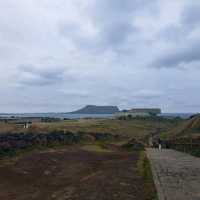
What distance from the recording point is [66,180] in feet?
44.5

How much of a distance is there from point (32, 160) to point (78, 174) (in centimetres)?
432

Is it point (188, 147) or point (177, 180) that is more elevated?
point (188, 147)

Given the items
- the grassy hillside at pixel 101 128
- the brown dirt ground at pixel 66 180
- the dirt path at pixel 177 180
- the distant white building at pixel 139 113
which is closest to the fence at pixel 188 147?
the dirt path at pixel 177 180

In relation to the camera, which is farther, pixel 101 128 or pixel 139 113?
pixel 139 113

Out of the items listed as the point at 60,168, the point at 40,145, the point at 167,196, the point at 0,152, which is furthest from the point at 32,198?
the point at 40,145

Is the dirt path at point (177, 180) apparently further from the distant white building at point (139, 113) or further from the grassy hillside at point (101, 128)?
the distant white building at point (139, 113)

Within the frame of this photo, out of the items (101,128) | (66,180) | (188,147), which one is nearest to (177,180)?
(66,180)

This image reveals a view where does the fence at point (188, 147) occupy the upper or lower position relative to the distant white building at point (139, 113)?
lower

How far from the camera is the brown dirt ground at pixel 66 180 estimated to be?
10609mm

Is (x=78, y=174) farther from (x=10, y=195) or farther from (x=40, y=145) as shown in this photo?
(x=40, y=145)

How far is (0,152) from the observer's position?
2041 centimetres

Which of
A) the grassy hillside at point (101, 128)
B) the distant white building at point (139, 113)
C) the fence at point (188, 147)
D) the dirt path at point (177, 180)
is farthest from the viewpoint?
the distant white building at point (139, 113)

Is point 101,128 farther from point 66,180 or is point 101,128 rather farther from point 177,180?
point 177,180

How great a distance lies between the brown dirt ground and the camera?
34.8 feet
